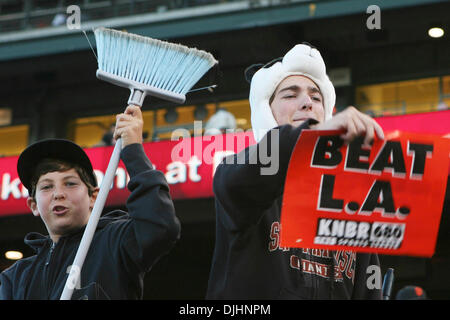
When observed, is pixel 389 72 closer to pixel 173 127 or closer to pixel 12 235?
pixel 173 127

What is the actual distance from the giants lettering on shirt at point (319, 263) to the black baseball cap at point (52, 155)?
1024 mm

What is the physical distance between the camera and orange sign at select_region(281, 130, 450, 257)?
2.97 metres

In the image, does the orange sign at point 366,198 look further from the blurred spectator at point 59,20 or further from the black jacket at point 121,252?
the blurred spectator at point 59,20

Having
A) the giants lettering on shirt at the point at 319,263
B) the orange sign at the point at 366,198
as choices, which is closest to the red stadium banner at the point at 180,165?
the giants lettering on shirt at the point at 319,263

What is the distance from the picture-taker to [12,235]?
48.3ft

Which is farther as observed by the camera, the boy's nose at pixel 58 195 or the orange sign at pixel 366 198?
the boy's nose at pixel 58 195

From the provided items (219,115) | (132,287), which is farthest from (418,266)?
(132,287)

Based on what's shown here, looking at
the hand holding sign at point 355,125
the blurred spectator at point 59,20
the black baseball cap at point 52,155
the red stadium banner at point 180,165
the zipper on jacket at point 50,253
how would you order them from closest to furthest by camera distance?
1. the hand holding sign at point 355,125
2. the zipper on jacket at point 50,253
3. the black baseball cap at point 52,155
4. the red stadium banner at point 180,165
5. the blurred spectator at point 59,20

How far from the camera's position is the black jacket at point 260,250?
3.05 metres

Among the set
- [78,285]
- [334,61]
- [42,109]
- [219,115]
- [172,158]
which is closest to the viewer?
[78,285]

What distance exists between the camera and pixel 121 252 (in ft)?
11.3

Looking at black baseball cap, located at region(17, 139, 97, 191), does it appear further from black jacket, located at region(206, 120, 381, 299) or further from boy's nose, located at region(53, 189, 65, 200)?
black jacket, located at region(206, 120, 381, 299)

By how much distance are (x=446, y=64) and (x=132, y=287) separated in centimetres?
1257

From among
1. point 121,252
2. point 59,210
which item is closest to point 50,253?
point 59,210
